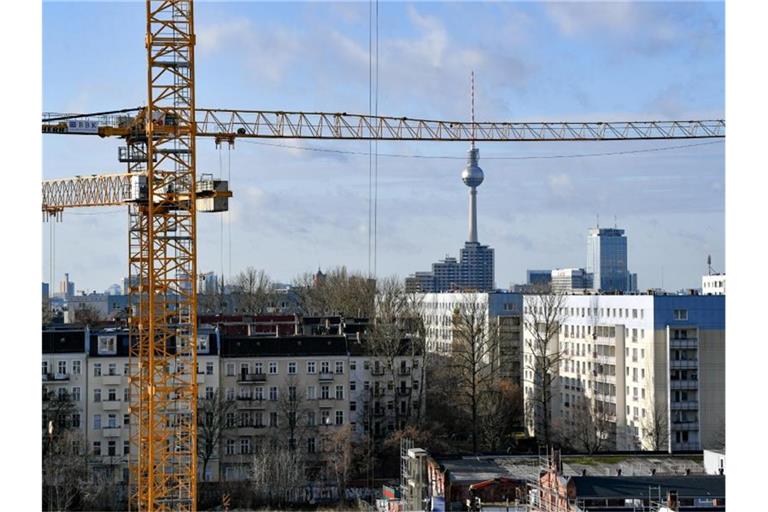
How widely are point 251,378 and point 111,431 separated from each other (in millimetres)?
1753

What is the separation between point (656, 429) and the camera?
1327cm

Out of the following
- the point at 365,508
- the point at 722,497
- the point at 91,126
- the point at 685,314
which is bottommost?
the point at 365,508

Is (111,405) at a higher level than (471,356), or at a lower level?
lower

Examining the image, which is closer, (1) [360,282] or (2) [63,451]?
(2) [63,451]

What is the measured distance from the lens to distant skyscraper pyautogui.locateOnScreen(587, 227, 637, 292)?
45219 millimetres

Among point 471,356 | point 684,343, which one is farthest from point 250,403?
point 684,343

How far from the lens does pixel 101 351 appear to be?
41.5 feet

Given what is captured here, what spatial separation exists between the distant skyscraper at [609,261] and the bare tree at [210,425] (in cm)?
3364

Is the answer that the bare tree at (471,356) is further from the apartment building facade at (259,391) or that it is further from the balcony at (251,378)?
the balcony at (251,378)

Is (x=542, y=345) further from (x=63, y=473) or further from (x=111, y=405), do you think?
(x=63, y=473)

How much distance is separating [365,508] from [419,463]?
1.40 metres
